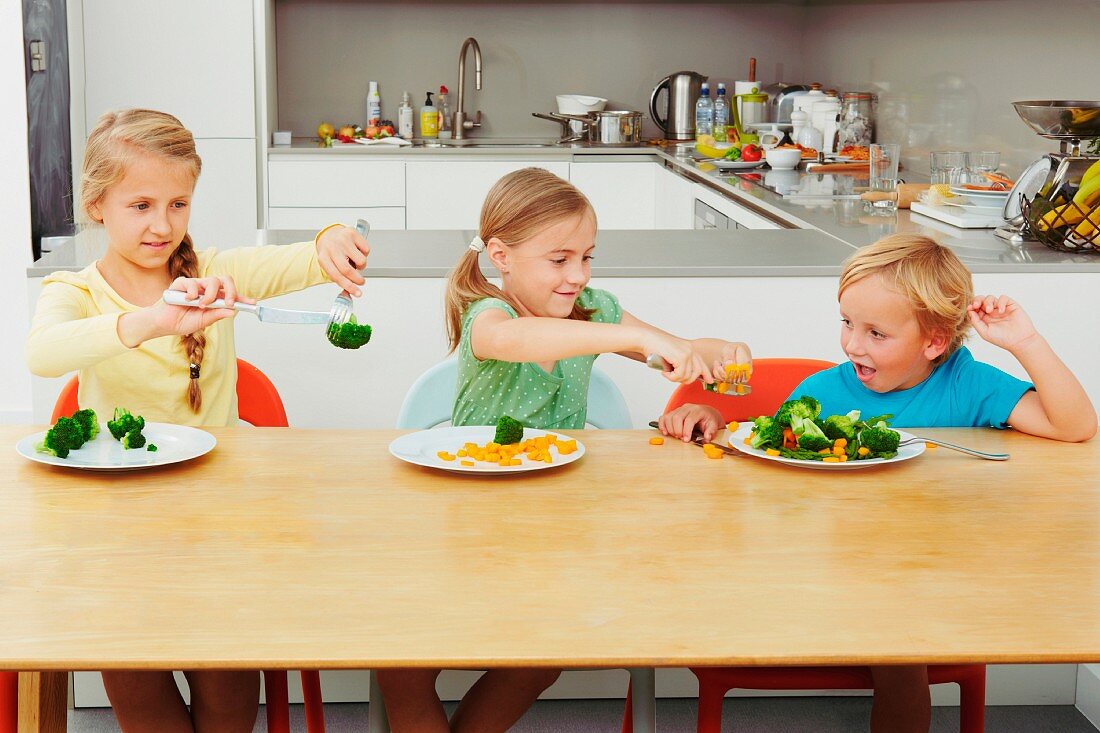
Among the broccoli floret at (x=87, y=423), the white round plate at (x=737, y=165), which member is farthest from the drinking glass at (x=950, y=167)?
the broccoli floret at (x=87, y=423)

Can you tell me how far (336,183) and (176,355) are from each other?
2.98 metres

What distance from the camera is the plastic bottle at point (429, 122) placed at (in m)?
5.07

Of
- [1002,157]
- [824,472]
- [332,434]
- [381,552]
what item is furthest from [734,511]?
[1002,157]

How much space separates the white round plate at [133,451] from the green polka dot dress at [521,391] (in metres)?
0.40

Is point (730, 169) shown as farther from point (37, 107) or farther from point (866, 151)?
point (37, 107)

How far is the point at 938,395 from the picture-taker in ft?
5.40

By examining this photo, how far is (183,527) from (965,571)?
2.28 feet

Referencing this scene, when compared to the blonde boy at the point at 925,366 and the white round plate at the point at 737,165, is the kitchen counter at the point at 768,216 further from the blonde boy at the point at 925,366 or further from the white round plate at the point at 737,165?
the blonde boy at the point at 925,366

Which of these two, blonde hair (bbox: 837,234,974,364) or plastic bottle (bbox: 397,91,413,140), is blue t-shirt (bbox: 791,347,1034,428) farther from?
plastic bottle (bbox: 397,91,413,140)

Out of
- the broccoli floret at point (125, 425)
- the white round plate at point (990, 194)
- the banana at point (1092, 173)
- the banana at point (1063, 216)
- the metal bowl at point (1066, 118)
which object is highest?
the metal bowl at point (1066, 118)

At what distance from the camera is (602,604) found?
96 cm

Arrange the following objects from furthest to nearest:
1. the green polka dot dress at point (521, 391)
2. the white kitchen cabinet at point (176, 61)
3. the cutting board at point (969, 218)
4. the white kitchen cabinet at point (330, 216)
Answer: the white kitchen cabinet at point (330, 216), the white kitchen cabinet at point (176, 61), the cutting board at point (969, 218), the green polka dot dress at point (521, 391)

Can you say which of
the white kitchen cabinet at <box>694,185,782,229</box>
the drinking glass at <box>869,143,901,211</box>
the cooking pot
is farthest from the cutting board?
the cooking pot

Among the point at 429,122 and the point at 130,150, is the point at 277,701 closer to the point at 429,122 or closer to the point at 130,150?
the point at 130,150
